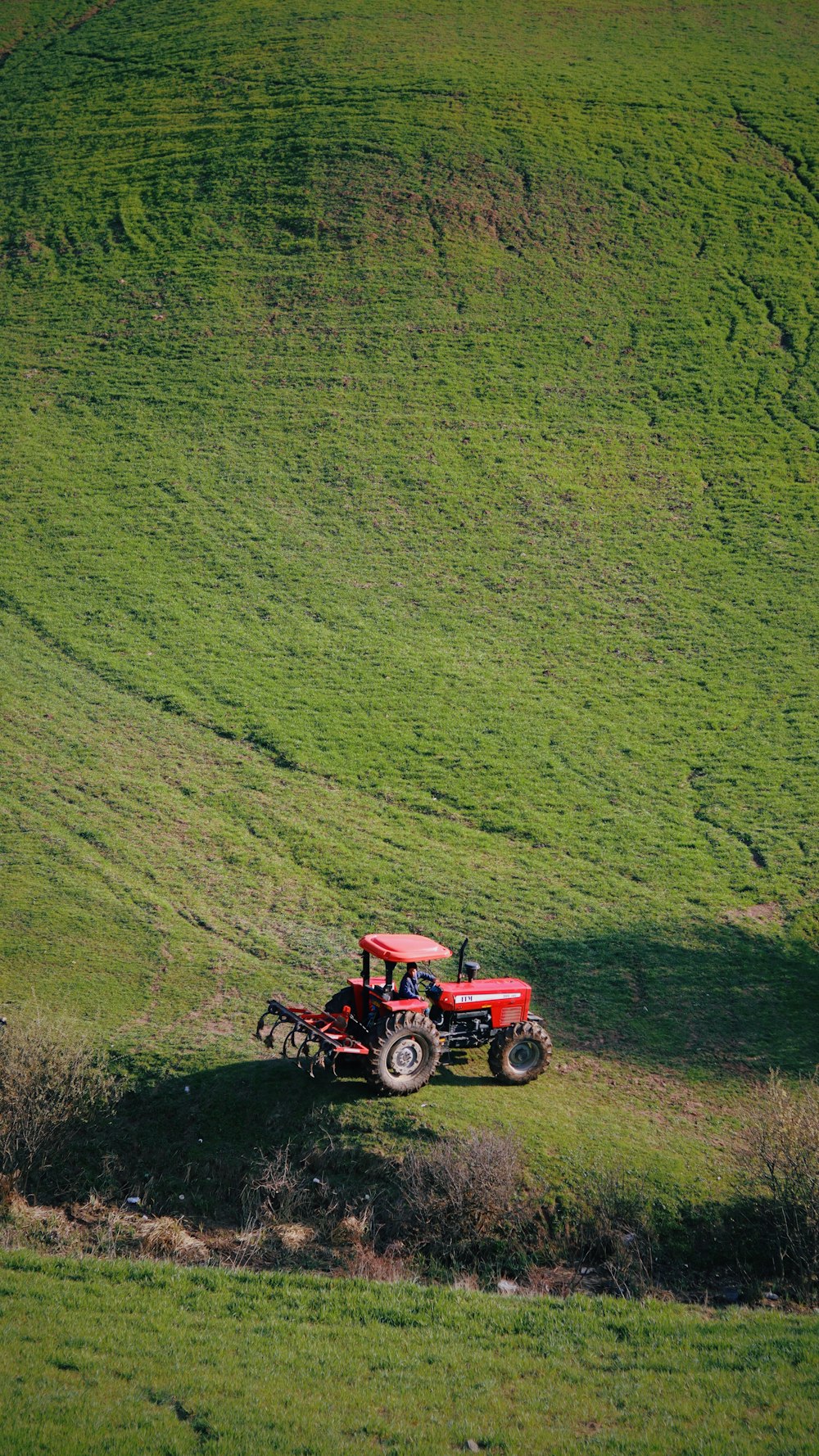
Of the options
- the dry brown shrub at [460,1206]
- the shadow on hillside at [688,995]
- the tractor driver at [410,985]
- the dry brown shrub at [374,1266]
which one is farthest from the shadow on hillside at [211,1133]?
the shadow on hillside at [688,995]

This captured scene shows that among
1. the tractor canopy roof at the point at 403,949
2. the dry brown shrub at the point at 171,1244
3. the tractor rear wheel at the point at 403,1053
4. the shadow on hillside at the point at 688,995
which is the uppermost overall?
the tractor canopy roof at the point at 403,949

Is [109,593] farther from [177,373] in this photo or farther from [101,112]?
[101,112]

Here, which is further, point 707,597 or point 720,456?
point 720,456

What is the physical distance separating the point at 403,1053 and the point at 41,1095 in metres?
5.59

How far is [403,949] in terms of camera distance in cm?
1681

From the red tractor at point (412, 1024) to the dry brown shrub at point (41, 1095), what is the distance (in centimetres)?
300

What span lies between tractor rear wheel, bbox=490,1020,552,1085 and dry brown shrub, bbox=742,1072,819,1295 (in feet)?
12.2

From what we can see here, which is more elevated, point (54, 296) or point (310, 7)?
point (310, 7)

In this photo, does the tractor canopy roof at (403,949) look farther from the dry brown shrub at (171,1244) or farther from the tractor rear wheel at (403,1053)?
the dry brown shrub at (171,1244)

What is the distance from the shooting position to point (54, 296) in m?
53.5

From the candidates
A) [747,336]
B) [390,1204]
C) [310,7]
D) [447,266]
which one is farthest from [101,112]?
[390,1204]

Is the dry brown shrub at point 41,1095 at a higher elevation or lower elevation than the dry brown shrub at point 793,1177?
lower

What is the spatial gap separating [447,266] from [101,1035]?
4629cm

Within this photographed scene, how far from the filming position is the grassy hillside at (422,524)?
77.9ft
